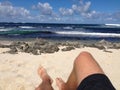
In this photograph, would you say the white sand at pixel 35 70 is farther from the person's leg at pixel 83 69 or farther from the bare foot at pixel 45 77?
the person's leg at pixel 83 69

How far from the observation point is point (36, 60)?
7.16m

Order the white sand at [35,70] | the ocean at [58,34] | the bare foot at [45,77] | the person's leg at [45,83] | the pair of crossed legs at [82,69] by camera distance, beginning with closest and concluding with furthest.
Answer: the pair of crossed legs at [82,69], the person's leg at [45,83], the bare foot at [45,77], the white sand at [35,70], the ocean at [58,34]

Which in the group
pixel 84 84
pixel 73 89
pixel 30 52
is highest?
pixel 84 84

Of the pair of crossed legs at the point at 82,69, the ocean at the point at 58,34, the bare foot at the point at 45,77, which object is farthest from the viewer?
the ocean at the point at 58,34

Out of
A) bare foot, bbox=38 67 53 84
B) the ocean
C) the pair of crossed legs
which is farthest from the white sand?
the ocean

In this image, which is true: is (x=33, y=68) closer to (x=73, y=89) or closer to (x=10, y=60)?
(x=10, y=60)

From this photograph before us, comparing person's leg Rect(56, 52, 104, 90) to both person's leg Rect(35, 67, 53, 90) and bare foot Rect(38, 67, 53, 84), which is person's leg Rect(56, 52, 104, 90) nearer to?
person's leg Rect(35, 67, 53, 90)

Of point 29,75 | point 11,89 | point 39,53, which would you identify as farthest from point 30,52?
point 11,89

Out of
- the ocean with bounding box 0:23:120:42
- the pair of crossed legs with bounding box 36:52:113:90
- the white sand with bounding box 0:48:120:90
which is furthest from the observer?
the ocean with bounding box 0:23:120:42

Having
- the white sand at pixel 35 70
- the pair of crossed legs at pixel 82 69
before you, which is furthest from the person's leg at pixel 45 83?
the white sand at pixel 35 70

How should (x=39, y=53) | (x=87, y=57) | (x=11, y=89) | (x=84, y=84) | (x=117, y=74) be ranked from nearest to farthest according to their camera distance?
1. (x=84, y=84)
2. (x=87, y=57)
3. (x=11, y=89)
4. (x=117, y=74)
5. (x=39, y=53)

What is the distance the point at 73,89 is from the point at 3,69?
3.47m

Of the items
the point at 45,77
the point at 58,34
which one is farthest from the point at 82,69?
the point at 58,34

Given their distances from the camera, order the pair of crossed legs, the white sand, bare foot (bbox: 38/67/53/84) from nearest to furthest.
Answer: the pair of crossed legs, bare foot (bbox: 38/67/53/84), the white sand
